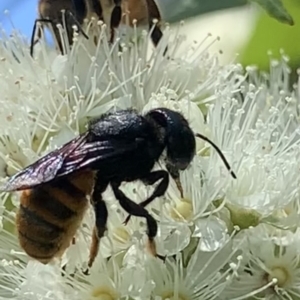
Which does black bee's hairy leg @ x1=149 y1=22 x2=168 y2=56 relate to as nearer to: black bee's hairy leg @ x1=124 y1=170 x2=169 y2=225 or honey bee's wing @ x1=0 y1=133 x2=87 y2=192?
black bee's hairy leg @ x1=124 y1=170 x2=169 y2=225

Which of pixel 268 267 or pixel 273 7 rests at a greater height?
pixel 273 7

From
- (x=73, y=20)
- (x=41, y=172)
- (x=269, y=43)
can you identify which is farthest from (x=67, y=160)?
(x=269, y=43)

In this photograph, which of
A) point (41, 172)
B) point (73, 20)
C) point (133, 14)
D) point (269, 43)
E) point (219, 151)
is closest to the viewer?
point (41, 172)

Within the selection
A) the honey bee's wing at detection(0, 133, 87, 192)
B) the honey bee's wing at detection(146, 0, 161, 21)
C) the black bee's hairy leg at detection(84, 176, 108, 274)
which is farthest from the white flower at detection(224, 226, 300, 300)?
the honey bee's wing at detection(146, 0, 161, 21)

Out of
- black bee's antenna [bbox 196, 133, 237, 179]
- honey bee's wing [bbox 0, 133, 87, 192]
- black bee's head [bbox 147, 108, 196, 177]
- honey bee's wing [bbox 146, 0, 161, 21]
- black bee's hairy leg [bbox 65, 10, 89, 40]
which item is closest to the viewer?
A: honey bee's wing [bbox 0, 133, 87, 192]

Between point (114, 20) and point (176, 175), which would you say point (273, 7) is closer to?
point (176, 175)
